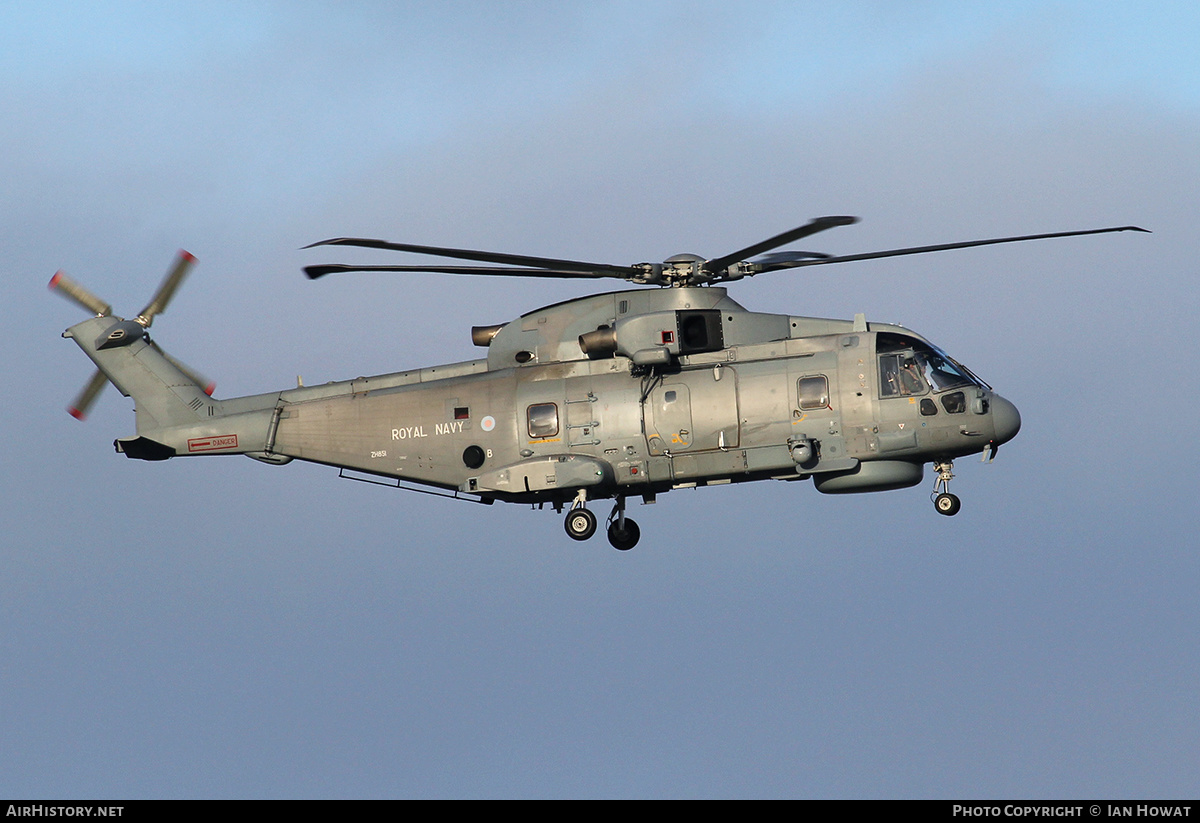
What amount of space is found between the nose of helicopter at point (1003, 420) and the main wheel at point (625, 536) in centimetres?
763

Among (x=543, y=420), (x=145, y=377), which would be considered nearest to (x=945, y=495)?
(x=543, y=420)

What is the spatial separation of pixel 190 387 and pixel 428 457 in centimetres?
599

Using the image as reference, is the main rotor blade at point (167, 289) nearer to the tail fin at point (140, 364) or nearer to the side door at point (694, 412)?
the tail fin at point (140, 364)

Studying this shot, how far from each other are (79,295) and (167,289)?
2152 mm

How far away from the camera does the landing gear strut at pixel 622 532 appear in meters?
34.5

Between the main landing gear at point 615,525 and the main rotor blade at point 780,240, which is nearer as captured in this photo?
the main rotor blade at point 780,240

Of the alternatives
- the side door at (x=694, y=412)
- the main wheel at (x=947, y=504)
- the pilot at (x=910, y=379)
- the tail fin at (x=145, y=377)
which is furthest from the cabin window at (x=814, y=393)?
the tail fin at (x=145, y=377)

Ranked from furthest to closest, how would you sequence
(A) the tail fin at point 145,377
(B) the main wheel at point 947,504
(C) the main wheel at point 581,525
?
(A) the tail fin at point 145,377 → (C) the main wheel at point 581,525 → (B) the main wheel at point 947,504

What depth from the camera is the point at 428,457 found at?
3438cm

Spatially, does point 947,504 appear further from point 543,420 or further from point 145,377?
point 145,377

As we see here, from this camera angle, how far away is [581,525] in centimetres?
3341
